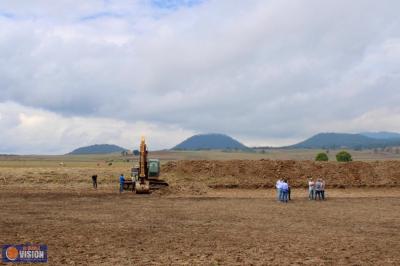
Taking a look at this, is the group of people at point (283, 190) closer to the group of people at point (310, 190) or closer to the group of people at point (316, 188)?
the group of people at point (310, 190)

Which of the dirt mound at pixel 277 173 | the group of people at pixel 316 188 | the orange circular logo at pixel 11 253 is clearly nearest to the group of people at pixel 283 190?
the group of people at pixel 316 188

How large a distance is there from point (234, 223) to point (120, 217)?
581 cm

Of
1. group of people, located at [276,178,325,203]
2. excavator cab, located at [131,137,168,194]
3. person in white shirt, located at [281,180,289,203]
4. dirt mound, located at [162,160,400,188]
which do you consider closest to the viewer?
person in white shirt, located at [281,180,289,203]

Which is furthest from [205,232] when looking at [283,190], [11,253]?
[283,190]

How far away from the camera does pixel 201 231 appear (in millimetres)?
21219

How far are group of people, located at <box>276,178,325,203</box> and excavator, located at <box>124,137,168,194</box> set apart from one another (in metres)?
11.1

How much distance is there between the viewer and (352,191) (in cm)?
4938

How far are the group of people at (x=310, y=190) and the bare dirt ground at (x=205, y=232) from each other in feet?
6.92

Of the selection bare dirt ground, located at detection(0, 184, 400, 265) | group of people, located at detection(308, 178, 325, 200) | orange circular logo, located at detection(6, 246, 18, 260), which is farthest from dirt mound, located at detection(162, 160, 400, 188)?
orange circular logo, located at detection(6, 246, 18, 260)

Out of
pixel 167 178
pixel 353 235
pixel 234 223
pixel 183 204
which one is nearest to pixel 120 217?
pixel 234 223

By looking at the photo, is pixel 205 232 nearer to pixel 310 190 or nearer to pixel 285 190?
pixel 285 190

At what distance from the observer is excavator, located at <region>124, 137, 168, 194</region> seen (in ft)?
143

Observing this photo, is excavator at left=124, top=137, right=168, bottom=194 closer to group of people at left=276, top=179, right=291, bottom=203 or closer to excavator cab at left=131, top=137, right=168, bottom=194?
excavator cab at left=131, top=137, right=168, bottom=194

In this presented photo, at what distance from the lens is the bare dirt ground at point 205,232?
15516 mm
